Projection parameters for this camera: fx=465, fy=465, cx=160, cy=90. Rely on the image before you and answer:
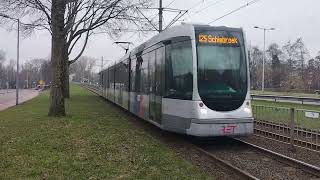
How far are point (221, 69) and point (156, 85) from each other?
2763 mm

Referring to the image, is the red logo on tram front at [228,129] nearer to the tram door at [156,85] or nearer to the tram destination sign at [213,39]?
the tram destination sign at [213,39]

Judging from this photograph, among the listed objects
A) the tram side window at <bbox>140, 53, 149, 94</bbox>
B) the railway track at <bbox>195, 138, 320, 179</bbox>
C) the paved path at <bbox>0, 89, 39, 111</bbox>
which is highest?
the tram side window at <bbox>140, 53, 149, 94</bbox>

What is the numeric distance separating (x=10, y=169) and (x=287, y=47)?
4036 inches

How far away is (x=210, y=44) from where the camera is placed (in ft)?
40.9

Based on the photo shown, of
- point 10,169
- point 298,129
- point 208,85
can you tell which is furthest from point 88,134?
point 298,129

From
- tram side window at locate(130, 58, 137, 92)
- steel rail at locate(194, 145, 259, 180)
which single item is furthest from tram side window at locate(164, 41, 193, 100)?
tram side window at locate(130, 58, 137, 92)

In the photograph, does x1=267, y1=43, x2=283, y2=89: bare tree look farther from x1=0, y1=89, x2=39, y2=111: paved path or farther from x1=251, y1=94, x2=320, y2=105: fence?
x1=251, y1=94, x2=320, y2=105: fence

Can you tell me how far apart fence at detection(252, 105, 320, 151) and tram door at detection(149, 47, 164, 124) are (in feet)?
12.4

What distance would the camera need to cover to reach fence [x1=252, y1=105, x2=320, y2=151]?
41.1 feet

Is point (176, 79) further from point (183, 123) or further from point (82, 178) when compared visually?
point (82, 178)

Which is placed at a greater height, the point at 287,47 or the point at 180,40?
the point at 287,47

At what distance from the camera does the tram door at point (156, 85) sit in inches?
552

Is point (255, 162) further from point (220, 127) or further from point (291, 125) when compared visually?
point (291, 125)

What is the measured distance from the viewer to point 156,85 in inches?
570
